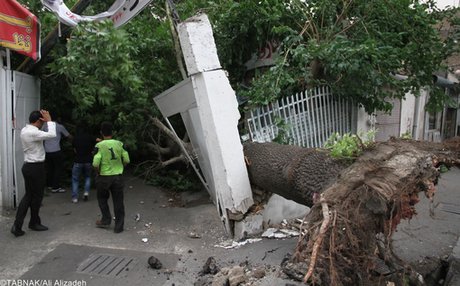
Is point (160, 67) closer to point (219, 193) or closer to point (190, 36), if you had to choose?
point (190, 36)

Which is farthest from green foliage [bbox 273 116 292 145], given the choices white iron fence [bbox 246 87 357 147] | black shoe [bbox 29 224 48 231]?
black shoe [bbox 29 224 48 231]

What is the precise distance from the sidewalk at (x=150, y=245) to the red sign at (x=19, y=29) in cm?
249

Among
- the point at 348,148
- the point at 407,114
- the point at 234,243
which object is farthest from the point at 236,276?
the point at 407,114

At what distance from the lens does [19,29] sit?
5.71 m

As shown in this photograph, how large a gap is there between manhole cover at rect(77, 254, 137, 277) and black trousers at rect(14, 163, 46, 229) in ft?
4.03

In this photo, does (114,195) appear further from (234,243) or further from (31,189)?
(234,243)

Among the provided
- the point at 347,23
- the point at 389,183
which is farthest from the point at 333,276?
the point at 347,23

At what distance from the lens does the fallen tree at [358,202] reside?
2.51 metres

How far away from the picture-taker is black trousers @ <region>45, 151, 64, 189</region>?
24.7 ft

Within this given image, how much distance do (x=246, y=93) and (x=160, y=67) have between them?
6.50 ft

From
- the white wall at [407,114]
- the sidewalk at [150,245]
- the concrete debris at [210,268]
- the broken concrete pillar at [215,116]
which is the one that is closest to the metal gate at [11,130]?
the sidewalk at [150,245]

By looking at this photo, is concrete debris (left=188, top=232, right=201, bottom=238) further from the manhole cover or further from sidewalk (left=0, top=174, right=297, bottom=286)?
the manhole cover

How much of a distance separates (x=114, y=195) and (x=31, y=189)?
107 centimetres

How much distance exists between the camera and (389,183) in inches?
117
